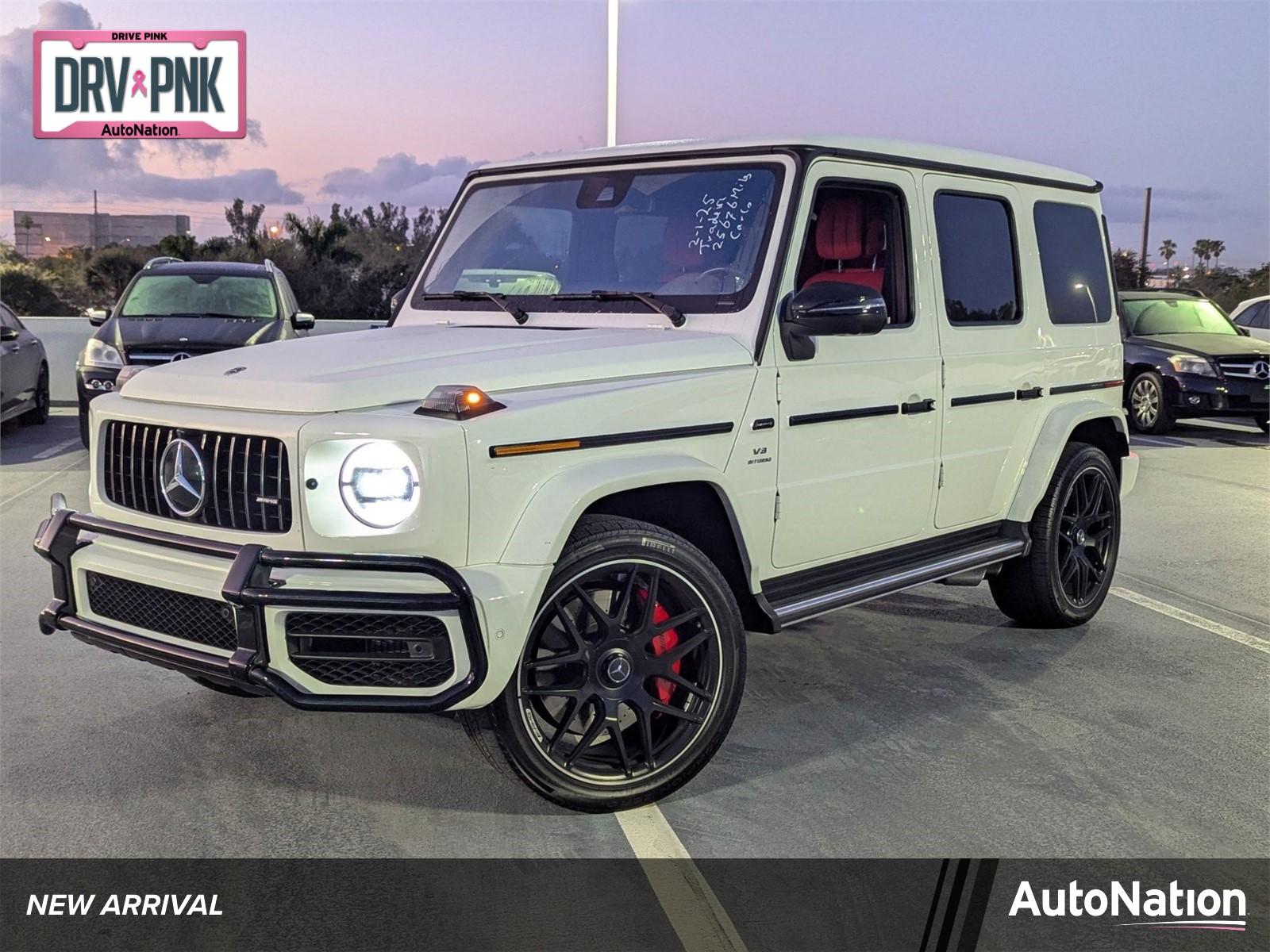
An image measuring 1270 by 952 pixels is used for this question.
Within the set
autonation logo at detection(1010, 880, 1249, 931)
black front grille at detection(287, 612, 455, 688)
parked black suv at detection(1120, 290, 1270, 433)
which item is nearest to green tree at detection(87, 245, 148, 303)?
parked black suv at detection(1120, 290, 1270, 433)

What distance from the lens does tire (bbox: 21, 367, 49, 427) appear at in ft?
47.4

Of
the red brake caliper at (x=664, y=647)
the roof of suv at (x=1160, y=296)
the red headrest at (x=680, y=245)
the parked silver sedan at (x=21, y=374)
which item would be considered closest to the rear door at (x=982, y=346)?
the red headrest at (x=680, y=245)

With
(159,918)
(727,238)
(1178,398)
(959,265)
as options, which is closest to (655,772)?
(159,918)

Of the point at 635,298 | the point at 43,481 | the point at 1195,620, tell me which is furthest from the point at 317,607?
the point at 43,481

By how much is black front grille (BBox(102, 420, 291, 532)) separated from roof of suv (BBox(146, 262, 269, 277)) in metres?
8.77

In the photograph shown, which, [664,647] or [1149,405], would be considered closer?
[664,647]

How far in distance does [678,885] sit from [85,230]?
63.0 meters

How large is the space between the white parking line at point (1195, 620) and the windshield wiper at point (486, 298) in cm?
376

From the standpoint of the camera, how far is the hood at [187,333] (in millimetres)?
11266

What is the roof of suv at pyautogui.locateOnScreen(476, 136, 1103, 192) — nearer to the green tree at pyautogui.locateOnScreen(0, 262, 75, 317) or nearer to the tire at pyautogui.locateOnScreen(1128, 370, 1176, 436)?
the tire at pyautogui.locateOnScreen(1128, 370, 1176, 436)

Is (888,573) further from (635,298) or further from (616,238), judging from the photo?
(616,238)

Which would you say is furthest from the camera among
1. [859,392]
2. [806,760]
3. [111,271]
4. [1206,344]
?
[111,271]

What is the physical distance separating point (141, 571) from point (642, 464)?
5.08ft

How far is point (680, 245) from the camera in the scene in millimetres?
4754
